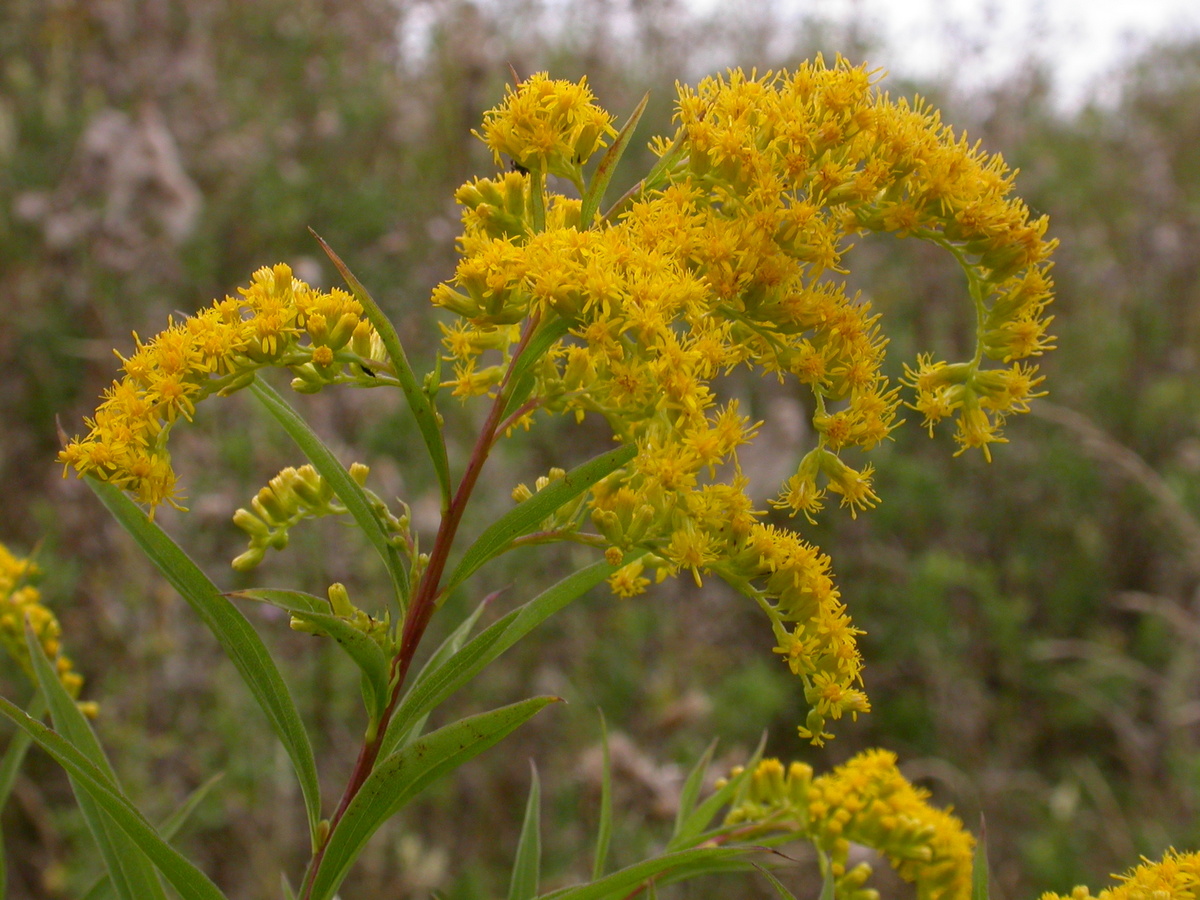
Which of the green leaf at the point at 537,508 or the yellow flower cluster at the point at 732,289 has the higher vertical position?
the yellow flower cluster at the point at 732,289

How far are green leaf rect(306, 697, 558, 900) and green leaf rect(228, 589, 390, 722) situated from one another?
9 cm

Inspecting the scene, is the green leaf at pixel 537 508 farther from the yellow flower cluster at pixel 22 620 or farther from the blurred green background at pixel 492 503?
the blurred green background at pixel 492 503

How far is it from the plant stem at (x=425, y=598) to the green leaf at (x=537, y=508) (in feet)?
0.11

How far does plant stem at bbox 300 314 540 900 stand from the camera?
1148mm

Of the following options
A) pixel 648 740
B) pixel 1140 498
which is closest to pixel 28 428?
pixel 648 740

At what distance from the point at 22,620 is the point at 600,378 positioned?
1.03 meters

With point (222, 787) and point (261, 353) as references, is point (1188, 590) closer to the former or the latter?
point (222, 787)

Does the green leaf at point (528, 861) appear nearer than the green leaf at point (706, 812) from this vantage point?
Yes

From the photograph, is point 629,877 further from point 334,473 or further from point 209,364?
point 209,364

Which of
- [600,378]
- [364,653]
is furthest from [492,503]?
[364,653]

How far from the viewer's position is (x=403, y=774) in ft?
3.51

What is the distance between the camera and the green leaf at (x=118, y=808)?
94 cm

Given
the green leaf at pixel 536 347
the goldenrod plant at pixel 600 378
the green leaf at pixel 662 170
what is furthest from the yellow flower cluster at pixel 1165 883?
the green leaf at pixel 662 170

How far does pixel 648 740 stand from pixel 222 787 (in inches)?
62.8
